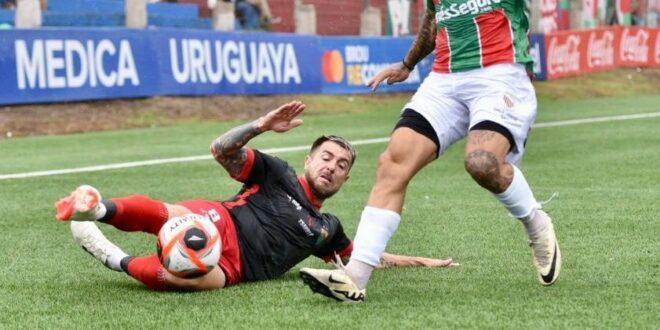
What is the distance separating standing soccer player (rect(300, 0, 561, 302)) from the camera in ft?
19.7

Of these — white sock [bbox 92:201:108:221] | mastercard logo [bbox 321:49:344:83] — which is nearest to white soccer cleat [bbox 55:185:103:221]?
white sock [bbox 92:201:108:221]

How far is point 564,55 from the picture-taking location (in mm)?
30641

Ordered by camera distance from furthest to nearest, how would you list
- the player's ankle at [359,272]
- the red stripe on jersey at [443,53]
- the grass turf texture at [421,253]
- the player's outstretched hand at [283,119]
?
1. the red stripe on jersey at [443,53]
2. the player's outstretched hand at [283,119]
3. the player's ankle at [359,272]
4. the grass turf texture at [421,253]

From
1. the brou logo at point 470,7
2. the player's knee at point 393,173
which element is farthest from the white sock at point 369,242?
the brou logo at point 470,7

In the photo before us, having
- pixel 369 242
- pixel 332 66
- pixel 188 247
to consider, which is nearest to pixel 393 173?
pixel 369 242

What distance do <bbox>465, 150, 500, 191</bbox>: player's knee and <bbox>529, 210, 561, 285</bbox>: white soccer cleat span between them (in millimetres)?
429

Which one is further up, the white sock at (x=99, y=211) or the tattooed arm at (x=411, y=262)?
the white sock at (x=99, y=211)

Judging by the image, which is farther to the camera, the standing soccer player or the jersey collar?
the jersey collar

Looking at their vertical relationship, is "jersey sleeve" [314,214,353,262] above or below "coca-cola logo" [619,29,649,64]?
above

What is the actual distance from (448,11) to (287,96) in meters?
16.0

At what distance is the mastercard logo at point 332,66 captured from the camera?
2312cm

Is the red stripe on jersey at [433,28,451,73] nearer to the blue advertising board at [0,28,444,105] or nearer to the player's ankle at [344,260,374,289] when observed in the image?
the player's ankle at [344,260,374,289]

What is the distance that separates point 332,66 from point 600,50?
467 inches

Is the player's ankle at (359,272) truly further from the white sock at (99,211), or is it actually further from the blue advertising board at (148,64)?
the blue advertising board at (148,64)
